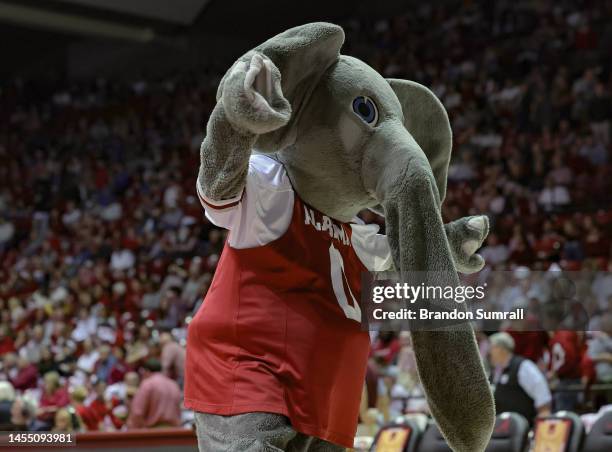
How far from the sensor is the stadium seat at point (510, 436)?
484 cm

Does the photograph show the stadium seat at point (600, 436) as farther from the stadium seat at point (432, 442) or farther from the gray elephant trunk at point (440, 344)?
the gray elephant trunk at point (440, 344)

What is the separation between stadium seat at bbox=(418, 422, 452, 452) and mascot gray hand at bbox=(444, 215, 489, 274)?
265 centimetres

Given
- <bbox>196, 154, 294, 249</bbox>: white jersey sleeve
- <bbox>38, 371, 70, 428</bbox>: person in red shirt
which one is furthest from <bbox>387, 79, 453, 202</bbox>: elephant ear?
<bbox>38, 371, 70, 428</bbox>: person in red shirt

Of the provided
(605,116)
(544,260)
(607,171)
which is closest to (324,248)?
(544,260)

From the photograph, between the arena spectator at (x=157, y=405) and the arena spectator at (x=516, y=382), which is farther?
the arena spectator at (x=157, y=405)

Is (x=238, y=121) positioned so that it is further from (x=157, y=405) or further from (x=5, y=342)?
(x=5, y=342)

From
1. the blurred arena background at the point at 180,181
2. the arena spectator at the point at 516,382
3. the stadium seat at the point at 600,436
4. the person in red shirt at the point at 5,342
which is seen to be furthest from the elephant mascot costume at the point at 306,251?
the person in red shirt at the point at 5,342

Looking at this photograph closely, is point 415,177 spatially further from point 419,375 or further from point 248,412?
point 248,412

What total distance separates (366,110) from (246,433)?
2.75ft

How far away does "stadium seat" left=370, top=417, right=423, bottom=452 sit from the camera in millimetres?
Answer: 5207

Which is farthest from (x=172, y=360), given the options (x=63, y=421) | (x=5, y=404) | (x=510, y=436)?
(x=510, y=436)

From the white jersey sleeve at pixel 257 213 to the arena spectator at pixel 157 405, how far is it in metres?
4.53

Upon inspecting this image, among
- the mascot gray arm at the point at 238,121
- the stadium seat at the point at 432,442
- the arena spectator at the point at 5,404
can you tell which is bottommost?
the stadium seat at the point at 432,442

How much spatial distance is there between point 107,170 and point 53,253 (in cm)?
243
